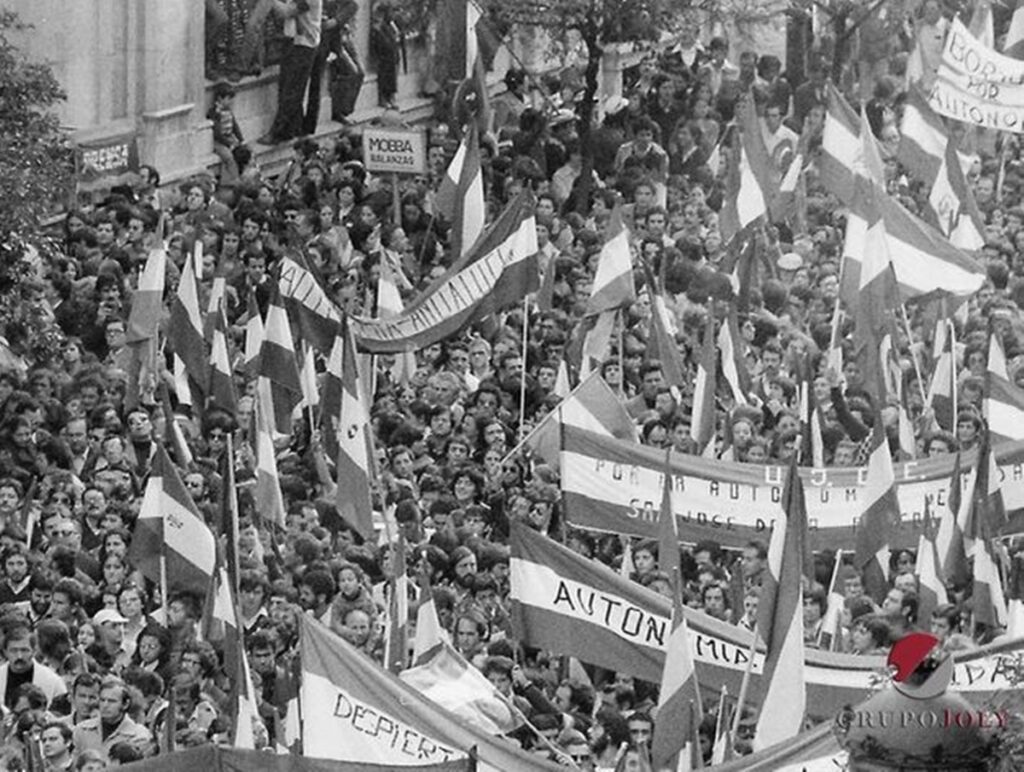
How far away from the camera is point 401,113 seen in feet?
126

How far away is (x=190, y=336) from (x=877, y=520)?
17.1ft

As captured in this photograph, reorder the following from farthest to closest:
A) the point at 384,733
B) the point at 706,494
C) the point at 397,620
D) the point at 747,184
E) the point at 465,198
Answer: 1. the point at 747,184
2. the point at 465,198
3. the point at 706,494
4. the point at 397,620
5. the point at 384,733

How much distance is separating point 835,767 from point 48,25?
19258mm

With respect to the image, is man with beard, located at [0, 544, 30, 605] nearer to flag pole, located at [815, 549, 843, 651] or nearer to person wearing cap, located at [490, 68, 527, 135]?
flag pole, located at [815, 549, 843, 651]

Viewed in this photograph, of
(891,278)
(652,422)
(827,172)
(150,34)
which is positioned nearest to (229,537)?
(652,422)

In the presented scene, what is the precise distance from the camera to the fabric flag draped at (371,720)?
1725 centimetres

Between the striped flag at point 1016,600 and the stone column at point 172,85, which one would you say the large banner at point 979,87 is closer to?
the stone column at point 172,85

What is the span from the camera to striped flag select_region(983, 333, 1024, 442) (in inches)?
917

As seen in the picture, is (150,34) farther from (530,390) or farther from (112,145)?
(530,390)

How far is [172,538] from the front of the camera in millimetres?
21250

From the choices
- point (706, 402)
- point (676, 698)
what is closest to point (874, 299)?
point (706, 402)

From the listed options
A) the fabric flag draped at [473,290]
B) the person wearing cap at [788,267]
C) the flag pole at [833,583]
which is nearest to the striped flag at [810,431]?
the flag pole at [833,583]

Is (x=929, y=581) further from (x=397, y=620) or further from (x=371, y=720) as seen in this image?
(x=371, y=720)

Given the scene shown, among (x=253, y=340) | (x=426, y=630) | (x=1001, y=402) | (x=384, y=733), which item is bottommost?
(x=253, y=340)
